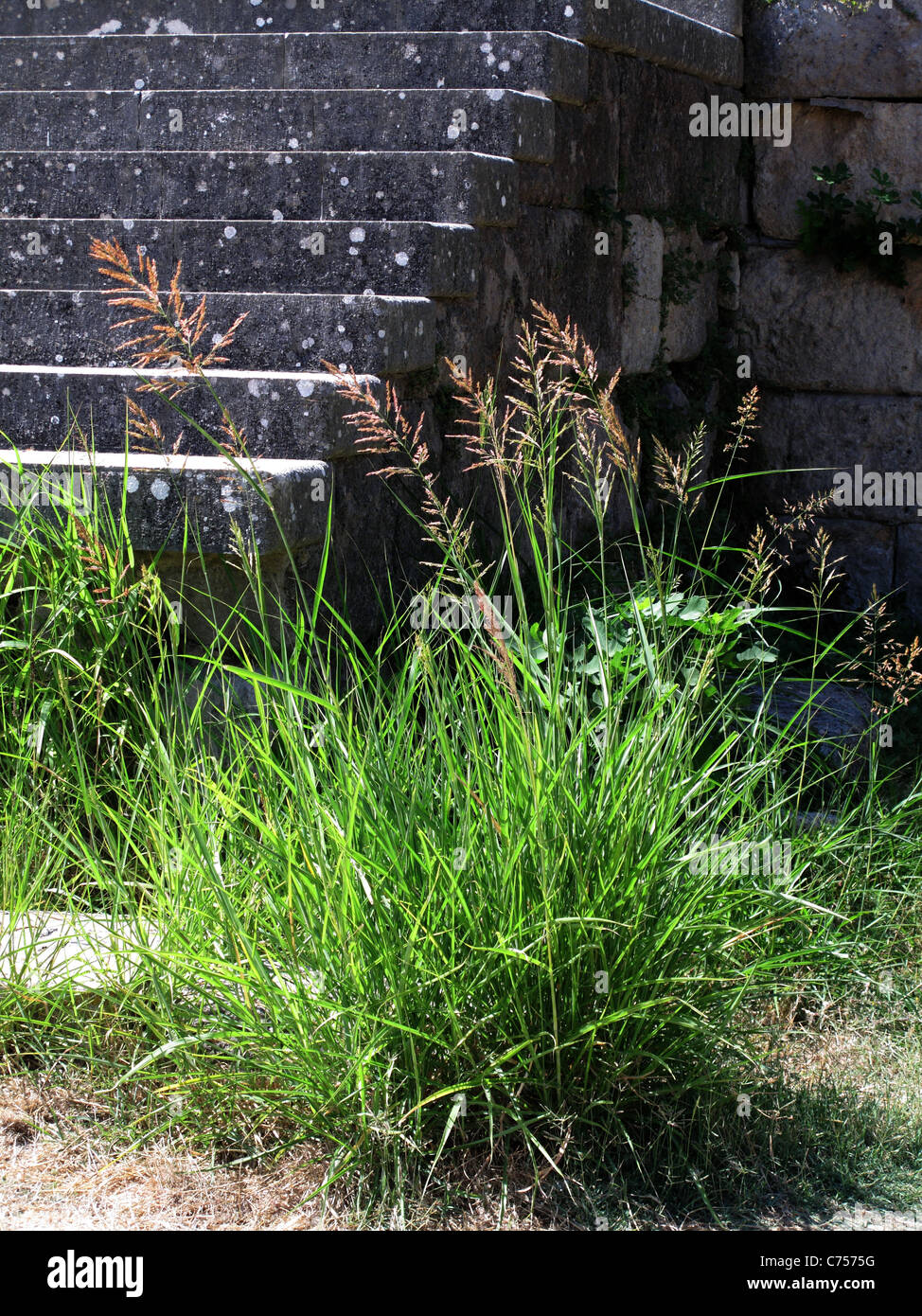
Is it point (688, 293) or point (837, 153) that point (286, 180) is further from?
point (837, 153)

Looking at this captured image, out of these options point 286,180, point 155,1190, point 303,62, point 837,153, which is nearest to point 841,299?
point 837,153

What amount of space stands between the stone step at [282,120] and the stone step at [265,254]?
51 cm

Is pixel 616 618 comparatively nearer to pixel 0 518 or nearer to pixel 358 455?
pixel 358 455

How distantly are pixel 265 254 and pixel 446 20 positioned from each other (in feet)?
5.23

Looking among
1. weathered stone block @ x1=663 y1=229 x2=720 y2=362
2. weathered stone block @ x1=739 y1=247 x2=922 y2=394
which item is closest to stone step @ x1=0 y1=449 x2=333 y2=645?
weathered stone block @ x1=663 y1=229 x2=720 y2=362

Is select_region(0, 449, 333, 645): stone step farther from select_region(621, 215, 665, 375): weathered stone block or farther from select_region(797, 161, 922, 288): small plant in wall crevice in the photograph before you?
select_region(797, 161, 922, 288): small plant in wall crevice

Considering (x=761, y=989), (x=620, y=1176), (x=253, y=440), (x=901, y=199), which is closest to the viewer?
(x=620, y=1176)

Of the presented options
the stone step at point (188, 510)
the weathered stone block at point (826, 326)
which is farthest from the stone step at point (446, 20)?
the stone step at point (188, 510)

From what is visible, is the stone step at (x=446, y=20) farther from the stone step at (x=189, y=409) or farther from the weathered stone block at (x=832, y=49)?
the stone step at (x=189, y=409)

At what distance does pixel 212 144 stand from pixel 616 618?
2.48 meters

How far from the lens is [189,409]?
3.26m

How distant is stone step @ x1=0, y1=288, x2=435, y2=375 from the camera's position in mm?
3375
